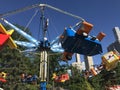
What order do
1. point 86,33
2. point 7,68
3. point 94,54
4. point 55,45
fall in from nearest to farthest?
point 86,33 → point 94,54 → point 55,45 → point 7,68

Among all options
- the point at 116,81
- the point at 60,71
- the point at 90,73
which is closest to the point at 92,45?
the point at 90,73

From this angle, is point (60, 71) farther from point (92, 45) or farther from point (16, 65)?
point (92, 45)

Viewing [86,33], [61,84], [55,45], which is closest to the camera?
[86,33]

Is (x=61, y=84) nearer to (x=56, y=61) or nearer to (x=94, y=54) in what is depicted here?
(x=56, y=61)

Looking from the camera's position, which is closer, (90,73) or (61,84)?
(90,73)

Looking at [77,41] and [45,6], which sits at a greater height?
[45,6]

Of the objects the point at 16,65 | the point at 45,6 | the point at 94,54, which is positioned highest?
the point at 16,65

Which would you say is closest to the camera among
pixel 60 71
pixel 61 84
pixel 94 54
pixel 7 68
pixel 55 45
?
pixel 94 54

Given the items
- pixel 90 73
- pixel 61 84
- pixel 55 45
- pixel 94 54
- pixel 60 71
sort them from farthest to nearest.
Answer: pixel 60 71, pixel 61 84, pixel 90 73, pixel 55 45, pixel 94 54

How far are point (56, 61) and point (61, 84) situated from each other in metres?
18.3

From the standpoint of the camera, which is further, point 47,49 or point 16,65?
point 16,65

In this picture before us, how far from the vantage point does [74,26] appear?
18.7 meters

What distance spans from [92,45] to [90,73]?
538 inches

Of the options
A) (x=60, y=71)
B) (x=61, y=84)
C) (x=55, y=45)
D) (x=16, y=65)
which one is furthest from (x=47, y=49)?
(x=60, y=71)
